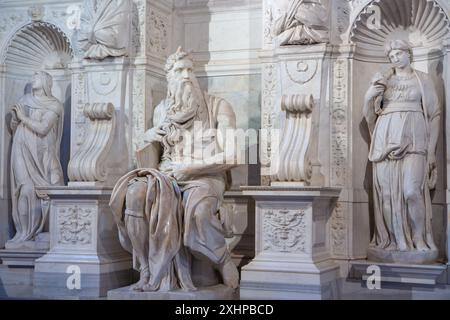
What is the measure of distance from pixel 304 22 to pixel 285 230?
5.73ft

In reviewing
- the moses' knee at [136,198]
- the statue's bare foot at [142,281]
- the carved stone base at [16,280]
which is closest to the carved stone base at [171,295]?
the statue's bare foot at [142,281]

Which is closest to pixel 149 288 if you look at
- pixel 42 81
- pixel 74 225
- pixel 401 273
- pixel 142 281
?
pixel 142 281

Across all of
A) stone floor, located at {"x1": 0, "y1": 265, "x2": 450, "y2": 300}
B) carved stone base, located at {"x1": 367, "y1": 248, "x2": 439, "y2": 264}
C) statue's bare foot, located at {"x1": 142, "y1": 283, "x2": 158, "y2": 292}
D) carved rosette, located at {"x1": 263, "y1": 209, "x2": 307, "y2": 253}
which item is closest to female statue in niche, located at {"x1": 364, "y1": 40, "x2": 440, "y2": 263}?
carved stone base, located at {"x1": 367, "y1": 248, "x2": 439, "y2": 264}

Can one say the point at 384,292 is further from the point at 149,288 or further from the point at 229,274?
the point at 149,288

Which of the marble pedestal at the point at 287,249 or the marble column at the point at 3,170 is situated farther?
the marble column at the point at 3,170

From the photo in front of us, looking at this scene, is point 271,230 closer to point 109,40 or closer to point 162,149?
point 162,149

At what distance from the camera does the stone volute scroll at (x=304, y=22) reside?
6.38m

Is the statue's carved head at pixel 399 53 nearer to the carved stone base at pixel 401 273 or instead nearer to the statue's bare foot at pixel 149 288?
the carved stone base at pixel 401 273

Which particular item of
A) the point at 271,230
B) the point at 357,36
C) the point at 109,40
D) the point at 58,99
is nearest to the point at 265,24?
the point at 357,36

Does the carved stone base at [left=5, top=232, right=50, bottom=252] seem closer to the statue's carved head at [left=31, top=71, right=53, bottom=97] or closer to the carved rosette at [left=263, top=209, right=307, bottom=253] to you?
the statue's carved head at [left=31, top=71, right=53, bottom=97]

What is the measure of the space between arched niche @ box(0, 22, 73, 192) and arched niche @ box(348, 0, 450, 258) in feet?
9.74

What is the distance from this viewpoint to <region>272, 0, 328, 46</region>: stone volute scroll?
251 inches

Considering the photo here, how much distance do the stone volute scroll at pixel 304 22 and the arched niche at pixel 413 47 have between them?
14.0 inches

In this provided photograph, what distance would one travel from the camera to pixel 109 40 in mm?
6945
